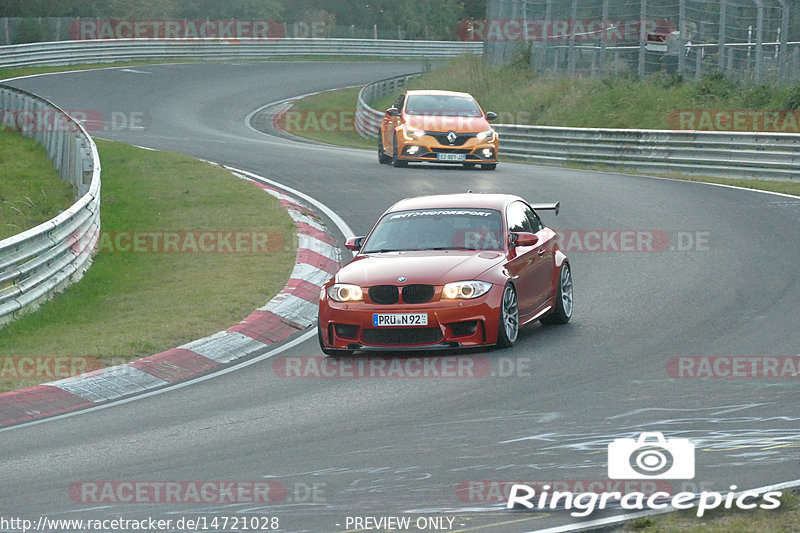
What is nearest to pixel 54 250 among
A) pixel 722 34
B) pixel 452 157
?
pixel 452 157

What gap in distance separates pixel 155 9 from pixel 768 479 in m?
83.4

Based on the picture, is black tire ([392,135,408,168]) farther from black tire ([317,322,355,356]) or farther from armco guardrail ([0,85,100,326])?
black tire ([317,322,355,356])

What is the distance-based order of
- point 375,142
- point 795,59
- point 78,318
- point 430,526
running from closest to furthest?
point 430,526
point 78,318
point 795,59
point 375,142

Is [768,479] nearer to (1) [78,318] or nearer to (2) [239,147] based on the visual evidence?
(1) [78,318]

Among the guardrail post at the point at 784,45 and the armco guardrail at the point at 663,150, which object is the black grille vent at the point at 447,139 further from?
the guardrail post at the point at 784,45

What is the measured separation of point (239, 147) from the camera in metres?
29.4

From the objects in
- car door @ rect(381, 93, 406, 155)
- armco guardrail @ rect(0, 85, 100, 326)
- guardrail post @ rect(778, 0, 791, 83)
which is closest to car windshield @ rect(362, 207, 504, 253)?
armco guardrail @ rect(0, 85, 100, 326)

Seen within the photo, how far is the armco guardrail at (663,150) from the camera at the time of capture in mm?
23812

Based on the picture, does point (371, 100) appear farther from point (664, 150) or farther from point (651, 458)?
point (651, 458)

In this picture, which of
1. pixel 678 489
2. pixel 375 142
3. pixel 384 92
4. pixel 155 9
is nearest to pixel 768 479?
pixel 678 489

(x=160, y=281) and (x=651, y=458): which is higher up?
(x=651, y=458)

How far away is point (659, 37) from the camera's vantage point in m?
32.2

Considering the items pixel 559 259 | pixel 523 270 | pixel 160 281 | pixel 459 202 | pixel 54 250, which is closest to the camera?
pixel 523 270

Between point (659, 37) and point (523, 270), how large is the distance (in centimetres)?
2244
